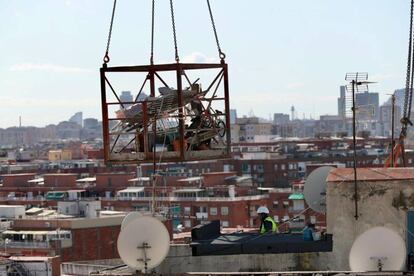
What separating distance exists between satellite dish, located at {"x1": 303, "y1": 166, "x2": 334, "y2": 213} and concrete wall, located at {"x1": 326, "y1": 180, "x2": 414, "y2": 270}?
1.87 metres

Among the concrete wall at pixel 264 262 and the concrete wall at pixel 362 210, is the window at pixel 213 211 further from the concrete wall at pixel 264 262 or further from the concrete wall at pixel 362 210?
the concrete wall at pixel 362 210

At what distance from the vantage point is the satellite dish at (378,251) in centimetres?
1215

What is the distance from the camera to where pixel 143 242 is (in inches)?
505

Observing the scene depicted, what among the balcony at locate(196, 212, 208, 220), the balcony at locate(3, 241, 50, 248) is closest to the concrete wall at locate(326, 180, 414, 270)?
the balcony at locate(3, 241, 50, 248)

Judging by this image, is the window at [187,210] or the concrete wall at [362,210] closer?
the concrete wall at [362,210]

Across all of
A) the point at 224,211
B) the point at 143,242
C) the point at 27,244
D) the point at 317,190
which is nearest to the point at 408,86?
the point at 317,190

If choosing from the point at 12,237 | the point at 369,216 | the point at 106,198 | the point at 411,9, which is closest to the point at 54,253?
the point at 12,237

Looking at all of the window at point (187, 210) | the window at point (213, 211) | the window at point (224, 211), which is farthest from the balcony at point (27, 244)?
the window at point (187, 210)

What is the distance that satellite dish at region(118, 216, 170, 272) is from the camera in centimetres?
1273

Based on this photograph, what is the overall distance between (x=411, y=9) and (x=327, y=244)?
21.0 feet

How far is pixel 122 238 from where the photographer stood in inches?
502

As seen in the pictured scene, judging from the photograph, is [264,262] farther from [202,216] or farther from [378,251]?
[202,216]

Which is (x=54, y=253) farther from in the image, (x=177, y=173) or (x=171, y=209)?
(x=177, y=173)

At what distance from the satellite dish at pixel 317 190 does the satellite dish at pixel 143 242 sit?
166 inches
